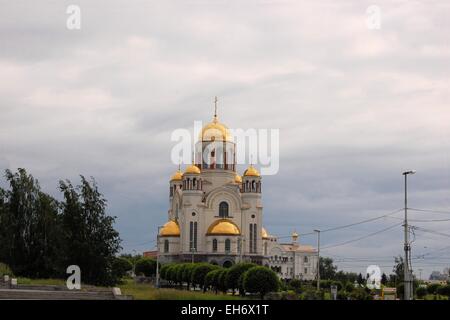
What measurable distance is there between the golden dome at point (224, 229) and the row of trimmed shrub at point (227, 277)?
6.82 meters

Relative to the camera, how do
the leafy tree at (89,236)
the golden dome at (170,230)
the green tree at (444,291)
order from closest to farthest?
the leafy tree at (89,236), the green tree at (444,291), the golden dome at (170,230)

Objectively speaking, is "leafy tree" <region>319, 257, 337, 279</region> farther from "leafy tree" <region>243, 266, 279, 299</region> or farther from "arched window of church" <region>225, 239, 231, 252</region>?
"leafy tree" <region>243, 266, 279, 299</region>

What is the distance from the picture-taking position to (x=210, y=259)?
7575cm

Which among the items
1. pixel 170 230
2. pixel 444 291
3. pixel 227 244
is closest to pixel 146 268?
pixel 170 230

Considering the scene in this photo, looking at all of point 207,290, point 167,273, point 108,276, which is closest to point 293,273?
point 167,273

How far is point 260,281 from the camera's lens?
45250 mm

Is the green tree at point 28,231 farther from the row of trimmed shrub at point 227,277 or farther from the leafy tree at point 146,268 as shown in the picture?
the leafy tree at point 146,268

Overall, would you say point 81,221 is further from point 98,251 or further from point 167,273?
point 167,273

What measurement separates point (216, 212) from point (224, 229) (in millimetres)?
3630

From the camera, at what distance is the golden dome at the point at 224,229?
75.9 m

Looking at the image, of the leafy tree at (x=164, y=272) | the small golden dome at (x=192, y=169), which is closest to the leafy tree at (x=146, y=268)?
the leafy tree at (x=164, y=272)

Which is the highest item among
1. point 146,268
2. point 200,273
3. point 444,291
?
point 146,268

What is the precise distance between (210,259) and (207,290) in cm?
1535

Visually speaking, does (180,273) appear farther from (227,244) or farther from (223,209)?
(223,209)
